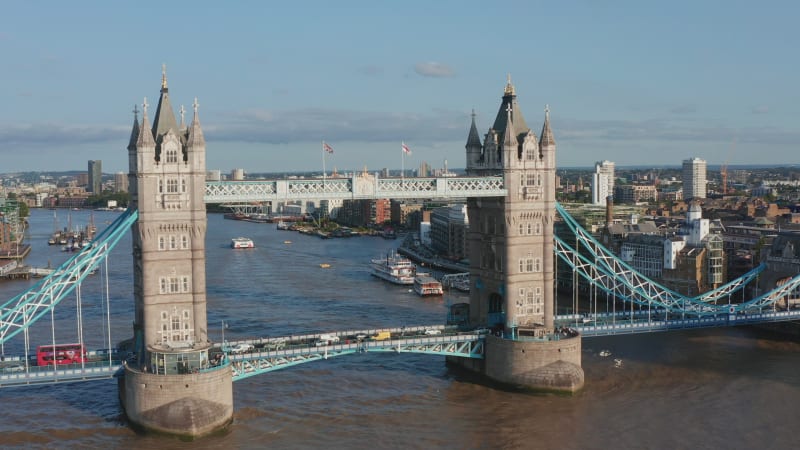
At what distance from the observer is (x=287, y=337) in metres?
55.0

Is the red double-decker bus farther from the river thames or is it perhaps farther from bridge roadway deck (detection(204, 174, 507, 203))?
bridge roadway deck (detection(204, 174, 507, 203))

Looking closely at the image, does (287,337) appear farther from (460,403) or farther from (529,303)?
(529,303)

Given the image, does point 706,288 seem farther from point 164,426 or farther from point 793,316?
point 164,426

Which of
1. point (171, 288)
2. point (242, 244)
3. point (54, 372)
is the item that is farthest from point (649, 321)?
point (242, 244)

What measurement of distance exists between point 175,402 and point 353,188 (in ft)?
56.0

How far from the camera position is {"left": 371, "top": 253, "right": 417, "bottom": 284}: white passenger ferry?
365 ft

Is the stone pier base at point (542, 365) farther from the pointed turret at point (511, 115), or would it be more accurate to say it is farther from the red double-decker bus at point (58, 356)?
the red double-decker bus at point (58, 356)

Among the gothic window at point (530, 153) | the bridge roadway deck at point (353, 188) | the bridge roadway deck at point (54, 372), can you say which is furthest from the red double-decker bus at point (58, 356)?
the gothic window at point (530, 153)

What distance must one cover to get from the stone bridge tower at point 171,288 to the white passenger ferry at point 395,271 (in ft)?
203

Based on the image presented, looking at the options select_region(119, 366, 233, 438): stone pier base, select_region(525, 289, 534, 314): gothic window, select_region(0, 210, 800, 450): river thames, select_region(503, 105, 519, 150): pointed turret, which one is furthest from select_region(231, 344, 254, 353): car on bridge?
select_region(503, 105, 519, 150): pointed turret

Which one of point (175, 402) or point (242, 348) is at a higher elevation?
point (242, 348)

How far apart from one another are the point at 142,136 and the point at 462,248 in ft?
298

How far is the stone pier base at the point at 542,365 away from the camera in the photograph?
56.5m

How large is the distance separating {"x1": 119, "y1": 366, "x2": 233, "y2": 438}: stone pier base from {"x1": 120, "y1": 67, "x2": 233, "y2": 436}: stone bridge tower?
0.17ft
